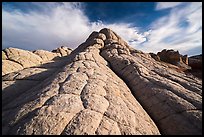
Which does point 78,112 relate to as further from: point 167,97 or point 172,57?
point 172,57

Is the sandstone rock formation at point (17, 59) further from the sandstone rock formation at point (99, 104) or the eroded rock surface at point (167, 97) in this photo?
the eroded rock surface at point (167, 97)

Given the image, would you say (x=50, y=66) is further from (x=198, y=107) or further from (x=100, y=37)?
(x=198, y=107)

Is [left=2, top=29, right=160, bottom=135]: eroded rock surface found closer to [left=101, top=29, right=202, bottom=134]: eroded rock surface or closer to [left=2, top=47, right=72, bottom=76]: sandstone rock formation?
[left=101, top=29, right=202, bottom=134]: eroded rock surface

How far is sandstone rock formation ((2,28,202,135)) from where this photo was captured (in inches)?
329

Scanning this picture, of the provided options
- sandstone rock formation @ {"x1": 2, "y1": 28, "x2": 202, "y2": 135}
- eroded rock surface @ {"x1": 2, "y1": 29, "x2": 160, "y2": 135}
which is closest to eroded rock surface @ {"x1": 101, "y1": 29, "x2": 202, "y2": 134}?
sandstone rock formation @ {"x1": 2, "y1": 28, "x2": 202, "y2": 135}

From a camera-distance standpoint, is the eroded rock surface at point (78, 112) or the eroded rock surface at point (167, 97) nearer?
the eroded rock surface at point (78, 112)

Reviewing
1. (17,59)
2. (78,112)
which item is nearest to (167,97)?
(78,112)

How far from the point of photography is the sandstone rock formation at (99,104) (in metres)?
8.36

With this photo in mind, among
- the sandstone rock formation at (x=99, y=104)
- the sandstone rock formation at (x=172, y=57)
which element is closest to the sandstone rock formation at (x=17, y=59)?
the sandstone rock formation at (x=99, y=104)

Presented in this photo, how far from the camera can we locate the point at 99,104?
10.0 meters

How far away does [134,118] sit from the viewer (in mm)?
9773

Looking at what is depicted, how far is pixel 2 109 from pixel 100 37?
70.3ft

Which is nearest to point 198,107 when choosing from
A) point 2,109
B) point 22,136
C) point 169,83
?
point 169,83

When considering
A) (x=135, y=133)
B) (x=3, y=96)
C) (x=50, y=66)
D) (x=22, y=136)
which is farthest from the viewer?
(x=50, y=66)
